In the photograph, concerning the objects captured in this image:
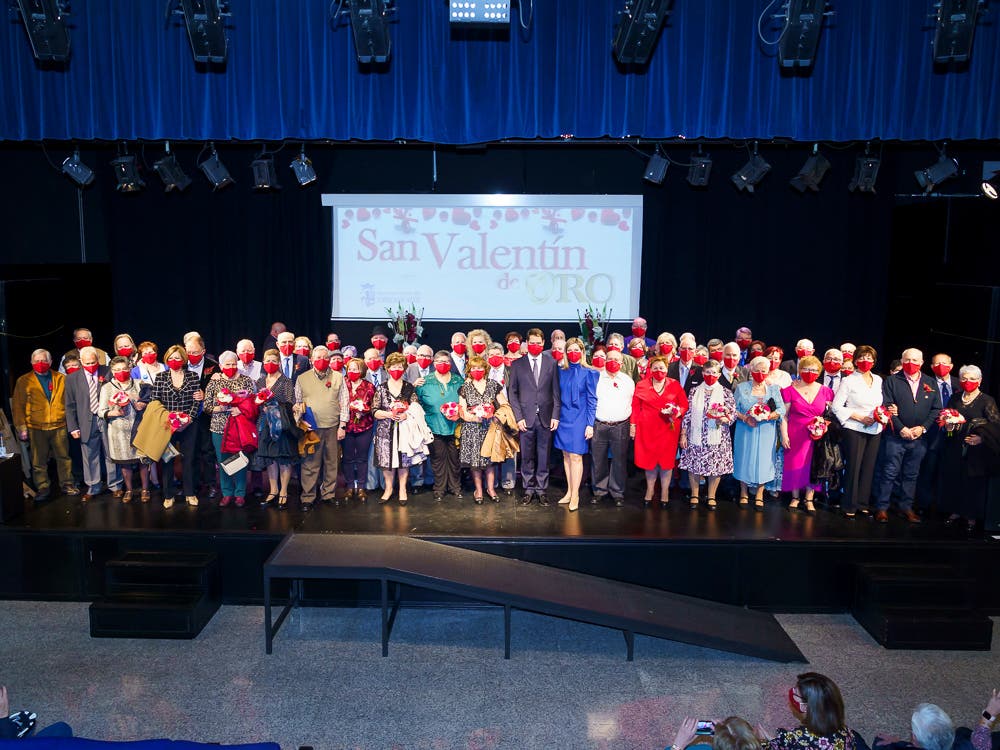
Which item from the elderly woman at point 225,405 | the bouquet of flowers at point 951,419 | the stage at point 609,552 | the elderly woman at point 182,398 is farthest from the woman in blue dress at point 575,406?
the elderly woman at point 182,398

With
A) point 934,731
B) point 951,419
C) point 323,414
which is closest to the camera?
point 934,731

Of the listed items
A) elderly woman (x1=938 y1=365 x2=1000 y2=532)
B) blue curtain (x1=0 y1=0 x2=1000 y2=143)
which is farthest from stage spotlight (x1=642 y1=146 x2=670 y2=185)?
elderly woman (x1=938 y1=365 x2=1000 y2=532)

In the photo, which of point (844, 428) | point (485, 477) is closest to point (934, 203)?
Result: point (844, 428)

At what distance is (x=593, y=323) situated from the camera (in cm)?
1045

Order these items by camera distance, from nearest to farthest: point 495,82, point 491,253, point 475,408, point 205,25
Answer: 1. point 205,25
2. point 495,82
3. point 475,408
4. point 491,253

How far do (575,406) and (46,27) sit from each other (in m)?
5.18

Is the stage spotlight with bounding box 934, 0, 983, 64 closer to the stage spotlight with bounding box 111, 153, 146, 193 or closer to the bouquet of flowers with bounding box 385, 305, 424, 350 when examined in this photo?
the bouquet of flowers with bounding box 385, 305, 424, 350

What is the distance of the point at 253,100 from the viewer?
6.81 meters

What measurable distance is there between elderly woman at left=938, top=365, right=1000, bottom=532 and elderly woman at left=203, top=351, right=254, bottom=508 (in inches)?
233

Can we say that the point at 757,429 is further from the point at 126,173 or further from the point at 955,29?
the point at 126,173

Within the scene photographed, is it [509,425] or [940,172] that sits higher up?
[940,172]

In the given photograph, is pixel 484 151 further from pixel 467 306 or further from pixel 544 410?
pixel 544 410

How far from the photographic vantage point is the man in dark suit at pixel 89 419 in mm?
7133

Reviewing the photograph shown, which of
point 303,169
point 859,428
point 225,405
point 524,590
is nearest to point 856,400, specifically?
point 859,428
